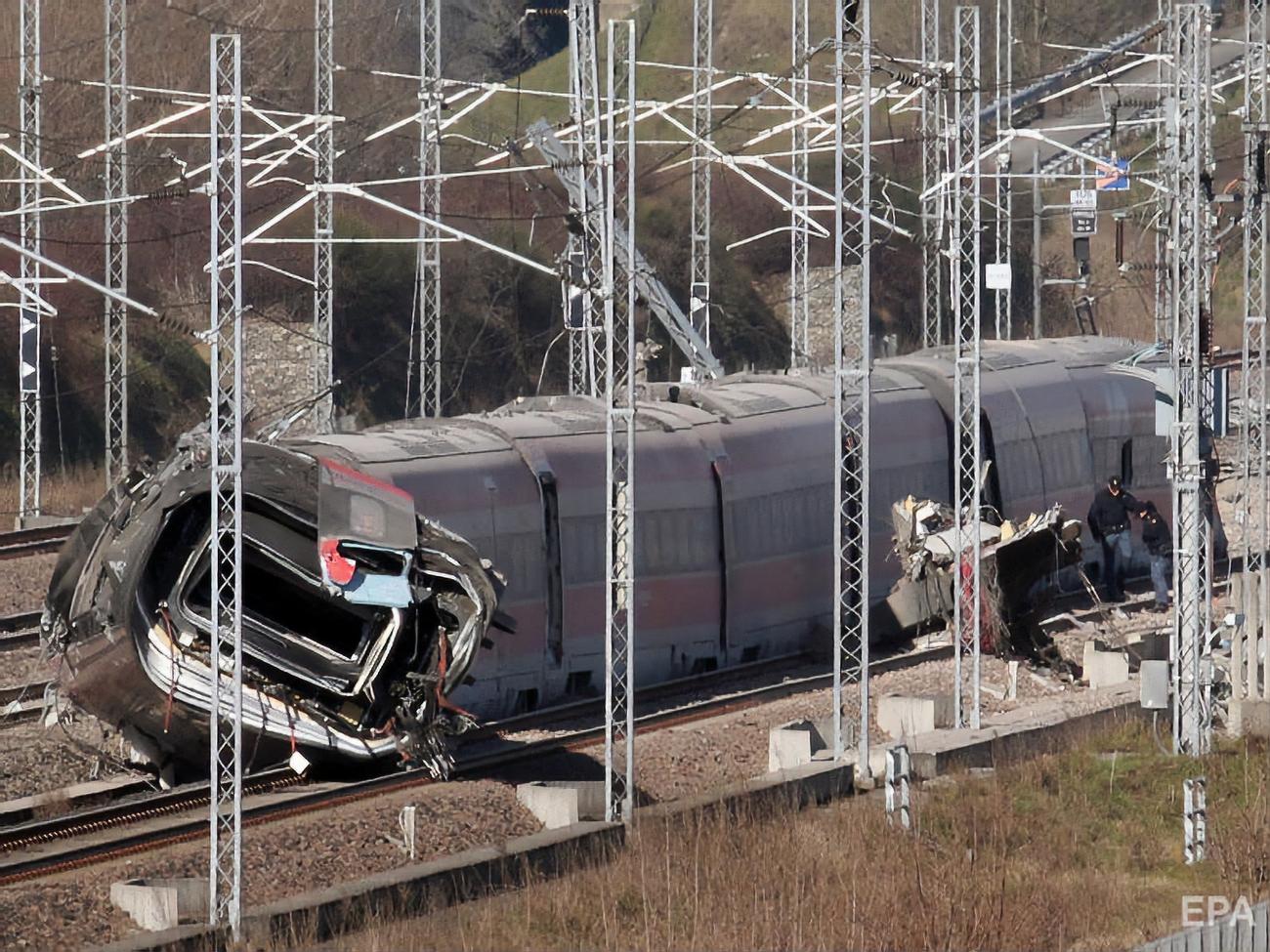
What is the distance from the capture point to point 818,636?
30.2 metres

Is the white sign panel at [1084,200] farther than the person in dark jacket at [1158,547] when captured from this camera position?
Yes

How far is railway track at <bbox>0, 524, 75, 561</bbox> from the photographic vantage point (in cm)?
3381

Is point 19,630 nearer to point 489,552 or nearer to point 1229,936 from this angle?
point 489,552

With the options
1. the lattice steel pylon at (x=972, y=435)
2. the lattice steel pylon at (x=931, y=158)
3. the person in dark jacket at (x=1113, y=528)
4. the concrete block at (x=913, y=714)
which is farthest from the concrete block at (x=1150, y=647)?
the lattice steel pylon at (x=931, y=158)

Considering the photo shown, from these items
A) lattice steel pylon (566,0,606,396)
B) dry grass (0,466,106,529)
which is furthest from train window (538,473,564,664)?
dry grass (0,466,106,529)

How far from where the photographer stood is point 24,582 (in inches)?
1276

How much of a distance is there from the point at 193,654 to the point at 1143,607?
17.1 meters

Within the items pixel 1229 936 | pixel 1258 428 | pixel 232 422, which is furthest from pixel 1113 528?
pixel 1229 936

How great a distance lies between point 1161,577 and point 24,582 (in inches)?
641

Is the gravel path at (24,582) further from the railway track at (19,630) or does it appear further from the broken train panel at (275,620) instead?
the broken train panel at (275,620)

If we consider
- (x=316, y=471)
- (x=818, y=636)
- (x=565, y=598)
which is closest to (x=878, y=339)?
(x=818, y=636)

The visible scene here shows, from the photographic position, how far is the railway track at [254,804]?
18766 millimetres

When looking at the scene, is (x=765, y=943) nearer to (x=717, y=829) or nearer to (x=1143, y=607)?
(x=717, y=829)

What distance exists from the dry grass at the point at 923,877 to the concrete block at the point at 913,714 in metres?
2.77
